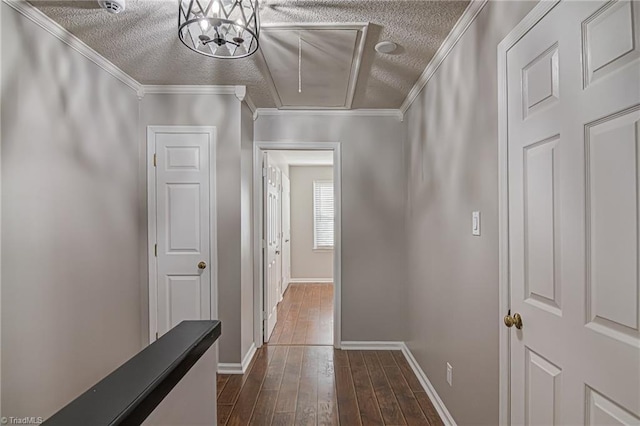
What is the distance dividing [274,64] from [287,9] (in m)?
0.70

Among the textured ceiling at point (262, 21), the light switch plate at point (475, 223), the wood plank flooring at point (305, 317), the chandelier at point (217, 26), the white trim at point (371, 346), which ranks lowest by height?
the wood plank flooring at point (305, 317)

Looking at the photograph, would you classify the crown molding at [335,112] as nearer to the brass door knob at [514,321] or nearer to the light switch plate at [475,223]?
the light switch plate at [475,223]

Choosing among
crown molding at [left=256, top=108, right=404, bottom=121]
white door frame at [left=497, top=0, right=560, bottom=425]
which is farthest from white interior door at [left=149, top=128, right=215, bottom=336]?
white door frame at [left=497, top=0, right=560, bottom=425]

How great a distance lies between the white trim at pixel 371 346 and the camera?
353 centimetres

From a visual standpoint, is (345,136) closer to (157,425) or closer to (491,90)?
(491,90)

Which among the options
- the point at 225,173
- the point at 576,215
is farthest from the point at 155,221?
the point at 576,215

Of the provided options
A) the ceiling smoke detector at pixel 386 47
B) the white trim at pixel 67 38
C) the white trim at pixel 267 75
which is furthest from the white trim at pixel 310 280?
the ceiling smoke detector at pixel 386 47

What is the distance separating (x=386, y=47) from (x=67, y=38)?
1923 millimetres

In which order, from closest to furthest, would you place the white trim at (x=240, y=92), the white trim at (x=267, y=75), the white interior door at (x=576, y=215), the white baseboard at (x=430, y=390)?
1. the white interior door at (x=576, y=215)
2. the white baseboard at (x=430, y=390)
3. the white trim at (x=267, y=75)
4. the white trim at (x=240, y=92)

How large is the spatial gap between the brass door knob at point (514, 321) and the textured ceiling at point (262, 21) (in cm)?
152

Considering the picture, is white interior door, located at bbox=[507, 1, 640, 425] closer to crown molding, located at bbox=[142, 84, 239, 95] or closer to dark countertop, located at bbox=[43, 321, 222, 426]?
dark countertop, located at bbox=[43, 321, 222, 426]

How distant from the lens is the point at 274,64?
101 inches

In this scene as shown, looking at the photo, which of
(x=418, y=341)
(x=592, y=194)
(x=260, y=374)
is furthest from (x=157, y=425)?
(x=418, y=341)

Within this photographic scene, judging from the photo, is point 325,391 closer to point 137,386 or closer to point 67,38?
point 137,386
